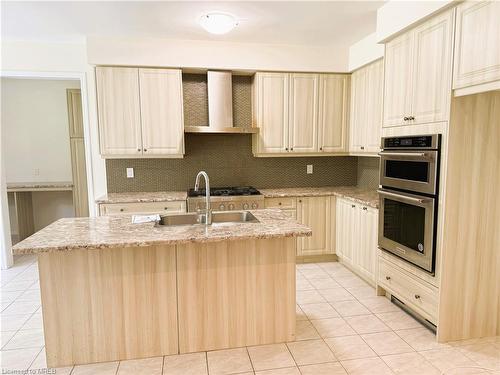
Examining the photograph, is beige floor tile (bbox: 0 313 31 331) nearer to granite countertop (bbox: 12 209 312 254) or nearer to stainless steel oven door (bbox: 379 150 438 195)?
granite countertop (bbox: 12 209 312 254)

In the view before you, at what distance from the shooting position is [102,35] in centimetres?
355

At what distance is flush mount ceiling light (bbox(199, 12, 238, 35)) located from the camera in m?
2.81

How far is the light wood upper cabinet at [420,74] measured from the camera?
7.32 feet

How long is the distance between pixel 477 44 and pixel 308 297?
2.37m

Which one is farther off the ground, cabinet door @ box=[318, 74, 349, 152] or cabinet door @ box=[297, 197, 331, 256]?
cabinet door @ box=[318, 74, 349, 152]

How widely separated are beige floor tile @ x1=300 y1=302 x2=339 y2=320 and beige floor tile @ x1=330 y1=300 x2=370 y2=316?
0.06 m

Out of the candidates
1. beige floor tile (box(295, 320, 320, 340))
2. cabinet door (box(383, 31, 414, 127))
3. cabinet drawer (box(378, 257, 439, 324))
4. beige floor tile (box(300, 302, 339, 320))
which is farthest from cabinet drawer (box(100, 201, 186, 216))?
cabinet door (box(383, 31, 414, 127))

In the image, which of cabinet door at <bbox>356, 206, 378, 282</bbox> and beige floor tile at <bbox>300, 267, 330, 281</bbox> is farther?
beige floor tile at <bbox>300, 267, 330, 281</bbox>

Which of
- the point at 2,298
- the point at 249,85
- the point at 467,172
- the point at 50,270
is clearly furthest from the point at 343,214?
the point at 2,298

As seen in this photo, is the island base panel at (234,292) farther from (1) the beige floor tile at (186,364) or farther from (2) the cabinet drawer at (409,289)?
(2) the cabinet drawer at (409,289)

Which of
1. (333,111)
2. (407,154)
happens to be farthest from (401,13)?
(333,111)

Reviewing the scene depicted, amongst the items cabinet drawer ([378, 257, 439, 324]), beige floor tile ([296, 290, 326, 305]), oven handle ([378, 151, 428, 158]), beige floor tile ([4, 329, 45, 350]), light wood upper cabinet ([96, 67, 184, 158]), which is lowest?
beige floor tile ([296, 290, 326, 305])

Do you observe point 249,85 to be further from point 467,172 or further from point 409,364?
point 409,364

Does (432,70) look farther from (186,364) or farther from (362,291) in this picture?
(186,364)
